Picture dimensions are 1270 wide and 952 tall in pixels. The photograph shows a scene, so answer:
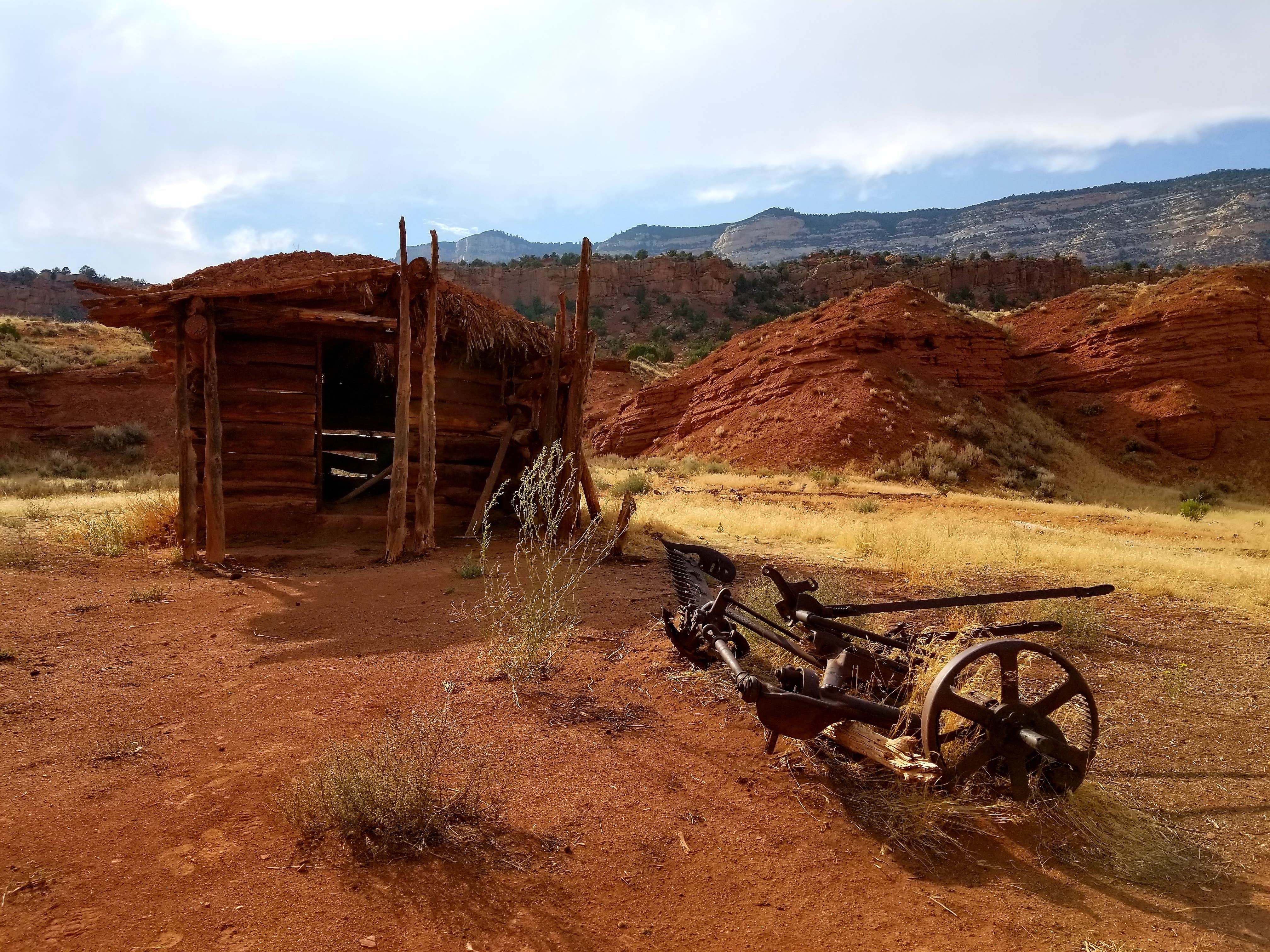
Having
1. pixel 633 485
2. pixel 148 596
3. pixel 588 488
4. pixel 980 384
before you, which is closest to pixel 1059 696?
pixel 148 596

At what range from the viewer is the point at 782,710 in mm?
2967

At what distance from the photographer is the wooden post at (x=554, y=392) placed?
33.9ft

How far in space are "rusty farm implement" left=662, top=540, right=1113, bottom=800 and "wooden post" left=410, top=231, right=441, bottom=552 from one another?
5.29 m

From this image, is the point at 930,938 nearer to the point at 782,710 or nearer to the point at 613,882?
the point at 782,710

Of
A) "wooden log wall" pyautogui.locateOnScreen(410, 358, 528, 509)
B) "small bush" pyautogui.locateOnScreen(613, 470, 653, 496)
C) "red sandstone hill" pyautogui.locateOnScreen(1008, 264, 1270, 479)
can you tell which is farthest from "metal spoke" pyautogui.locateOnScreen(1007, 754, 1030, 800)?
"red sandstone hill" pyautogui.locateOnScreen(1008, 264, 1270, 479)

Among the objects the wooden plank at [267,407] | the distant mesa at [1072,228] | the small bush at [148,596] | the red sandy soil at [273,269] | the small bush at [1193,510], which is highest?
the distant mesa at [1072,228]

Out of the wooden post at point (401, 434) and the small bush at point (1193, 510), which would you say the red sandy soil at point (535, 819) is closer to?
the wooden post at point (401, 434)

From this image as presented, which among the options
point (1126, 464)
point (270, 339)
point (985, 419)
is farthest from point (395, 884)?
point (1126, 464)

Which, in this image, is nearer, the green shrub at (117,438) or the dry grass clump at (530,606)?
the dry grass clump at (530,606)

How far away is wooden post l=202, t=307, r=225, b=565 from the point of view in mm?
8305

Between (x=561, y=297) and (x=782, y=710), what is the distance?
852 centimetres

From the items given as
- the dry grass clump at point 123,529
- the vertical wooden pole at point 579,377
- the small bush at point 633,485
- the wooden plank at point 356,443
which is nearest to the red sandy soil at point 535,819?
the dry grass clump at point 123,529

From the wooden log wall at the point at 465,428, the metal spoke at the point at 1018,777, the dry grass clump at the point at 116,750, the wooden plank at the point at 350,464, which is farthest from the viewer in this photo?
the wooden plank at the point at 350,464

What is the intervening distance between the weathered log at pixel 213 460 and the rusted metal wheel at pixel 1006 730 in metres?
7.69
